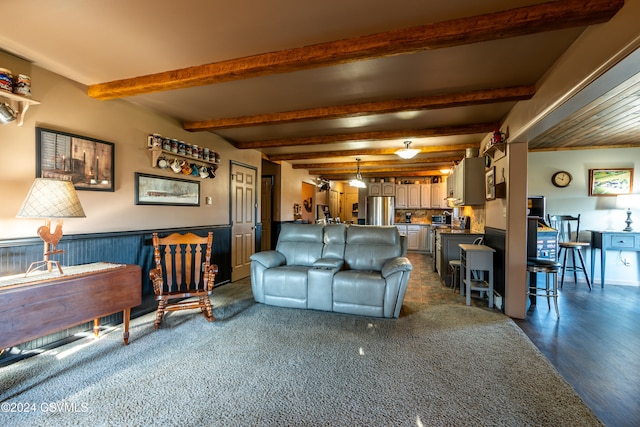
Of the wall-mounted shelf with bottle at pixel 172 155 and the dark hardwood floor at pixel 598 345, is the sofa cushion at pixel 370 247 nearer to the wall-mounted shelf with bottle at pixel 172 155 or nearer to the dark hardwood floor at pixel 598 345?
the dark hardwood floor at pixel 598 345

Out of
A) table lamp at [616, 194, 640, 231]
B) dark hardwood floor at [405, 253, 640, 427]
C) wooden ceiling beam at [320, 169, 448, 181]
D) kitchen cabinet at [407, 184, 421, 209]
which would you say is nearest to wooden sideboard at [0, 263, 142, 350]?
dark hardwood floor at [405, 253, 640, 427]

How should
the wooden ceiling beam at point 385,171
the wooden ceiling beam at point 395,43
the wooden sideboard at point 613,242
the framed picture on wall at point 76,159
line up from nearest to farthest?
the wooden ceiling beam at point 395,43 < the framed picture on wall at point 76,159 < the wooden sideboard at point 613,242 < the wooden ceiling beam at point 385,171

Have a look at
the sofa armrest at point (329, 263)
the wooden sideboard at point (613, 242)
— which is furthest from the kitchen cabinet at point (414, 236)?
the sofa armrest at point (329, 263)

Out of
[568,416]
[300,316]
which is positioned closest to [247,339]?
[300,316]

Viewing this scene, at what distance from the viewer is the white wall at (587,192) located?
176 inches

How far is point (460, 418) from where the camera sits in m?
1.57

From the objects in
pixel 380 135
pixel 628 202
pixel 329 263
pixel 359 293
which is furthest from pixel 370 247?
pixel 628 202

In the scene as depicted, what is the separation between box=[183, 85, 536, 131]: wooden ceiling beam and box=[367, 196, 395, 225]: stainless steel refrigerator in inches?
204

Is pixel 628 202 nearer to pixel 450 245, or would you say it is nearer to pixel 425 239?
pixel 450 245

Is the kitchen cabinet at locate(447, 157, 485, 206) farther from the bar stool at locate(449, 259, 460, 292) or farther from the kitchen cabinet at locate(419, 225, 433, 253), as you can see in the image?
the kitchen cabinet at locate(419, 225, 433, 253)

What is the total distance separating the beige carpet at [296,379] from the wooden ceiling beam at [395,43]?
2.20m

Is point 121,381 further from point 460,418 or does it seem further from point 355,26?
point 355,26

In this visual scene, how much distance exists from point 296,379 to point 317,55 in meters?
2.23

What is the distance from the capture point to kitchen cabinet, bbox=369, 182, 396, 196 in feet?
27.6
